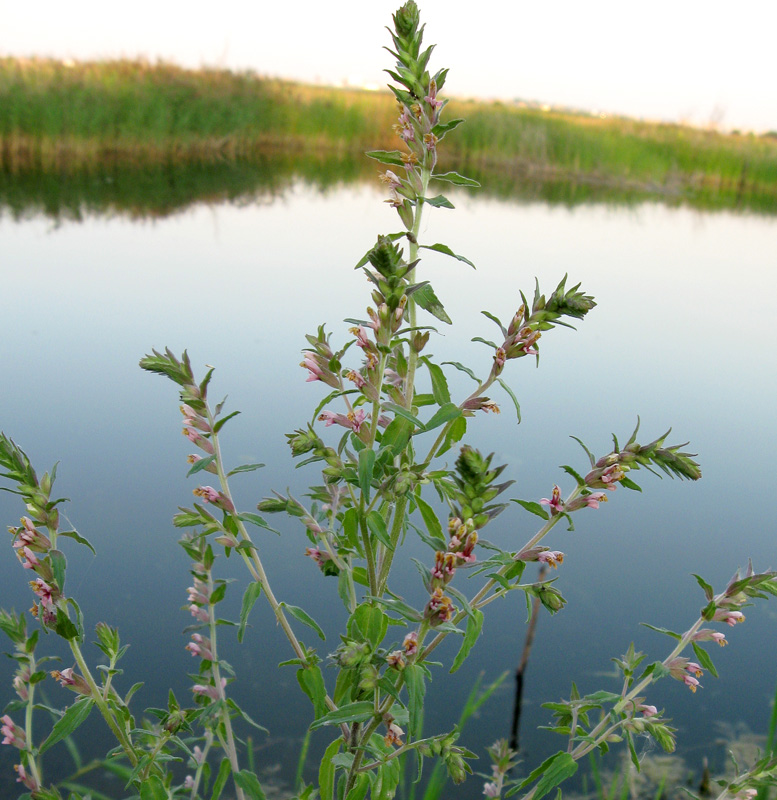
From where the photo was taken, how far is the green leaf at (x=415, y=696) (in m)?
1.09

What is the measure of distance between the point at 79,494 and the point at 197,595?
8.14ft

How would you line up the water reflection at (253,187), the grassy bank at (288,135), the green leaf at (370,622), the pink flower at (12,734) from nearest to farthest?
the green leaf at (370,622), the pink flower at (12,734), the water reflection at (253,187), the grassy bank at (288,135)

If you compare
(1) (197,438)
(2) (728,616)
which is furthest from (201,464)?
(2) (728,616)

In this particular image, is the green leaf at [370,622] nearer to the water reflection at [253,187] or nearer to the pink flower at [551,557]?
the pink flower at [551,557]

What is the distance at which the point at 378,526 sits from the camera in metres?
1.17

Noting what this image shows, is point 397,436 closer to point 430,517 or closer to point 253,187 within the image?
point 430,517

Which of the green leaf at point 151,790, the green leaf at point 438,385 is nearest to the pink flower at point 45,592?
the green leaf at point 151,790

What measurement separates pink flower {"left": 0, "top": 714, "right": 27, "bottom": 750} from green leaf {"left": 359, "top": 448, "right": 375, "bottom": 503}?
39.5 inches

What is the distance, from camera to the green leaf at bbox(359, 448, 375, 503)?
111 cm

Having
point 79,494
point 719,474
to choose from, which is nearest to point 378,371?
point 79,494

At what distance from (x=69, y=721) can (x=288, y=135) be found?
18.9 metres

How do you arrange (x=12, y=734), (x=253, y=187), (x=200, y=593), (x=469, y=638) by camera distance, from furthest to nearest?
(x=253, y=187) < (x=200, y=593) < (x=12, y=734) < (x=469, y=638)

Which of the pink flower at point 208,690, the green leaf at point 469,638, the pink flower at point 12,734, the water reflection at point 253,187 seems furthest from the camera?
the water reflection at point 253,187

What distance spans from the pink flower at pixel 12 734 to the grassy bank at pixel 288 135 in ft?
40.5
